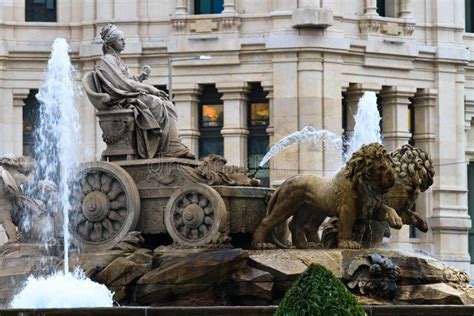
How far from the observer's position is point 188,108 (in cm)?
7212

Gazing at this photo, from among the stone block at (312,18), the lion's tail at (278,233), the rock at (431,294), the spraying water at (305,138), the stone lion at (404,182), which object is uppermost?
the stone block at (312,18)

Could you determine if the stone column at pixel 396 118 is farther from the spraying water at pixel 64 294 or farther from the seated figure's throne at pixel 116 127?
the spraying water at pixel 64 294

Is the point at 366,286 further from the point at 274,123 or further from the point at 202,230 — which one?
the point at 274,123

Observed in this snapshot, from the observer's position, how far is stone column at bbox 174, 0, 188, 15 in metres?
73.0

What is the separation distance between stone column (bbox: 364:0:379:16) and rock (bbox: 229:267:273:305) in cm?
4197

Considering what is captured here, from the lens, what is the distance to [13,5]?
7456cm

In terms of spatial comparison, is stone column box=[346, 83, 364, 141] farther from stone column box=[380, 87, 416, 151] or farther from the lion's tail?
the lion's tail

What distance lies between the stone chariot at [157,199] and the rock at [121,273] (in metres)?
0.84

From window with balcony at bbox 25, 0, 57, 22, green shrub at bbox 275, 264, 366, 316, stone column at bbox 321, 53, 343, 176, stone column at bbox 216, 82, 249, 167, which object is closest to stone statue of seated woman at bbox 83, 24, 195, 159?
green shrub at bbox 275, 264, 366, 316

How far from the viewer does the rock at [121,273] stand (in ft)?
108

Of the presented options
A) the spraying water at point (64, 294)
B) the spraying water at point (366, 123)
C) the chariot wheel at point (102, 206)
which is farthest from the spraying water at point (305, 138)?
the spraying water at point (64, 294)

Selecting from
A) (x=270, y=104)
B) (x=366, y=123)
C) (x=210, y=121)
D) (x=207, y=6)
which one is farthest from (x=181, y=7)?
(x=366, y=123)

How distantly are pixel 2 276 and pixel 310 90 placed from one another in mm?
37251

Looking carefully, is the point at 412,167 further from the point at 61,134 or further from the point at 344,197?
the point at 61,134
